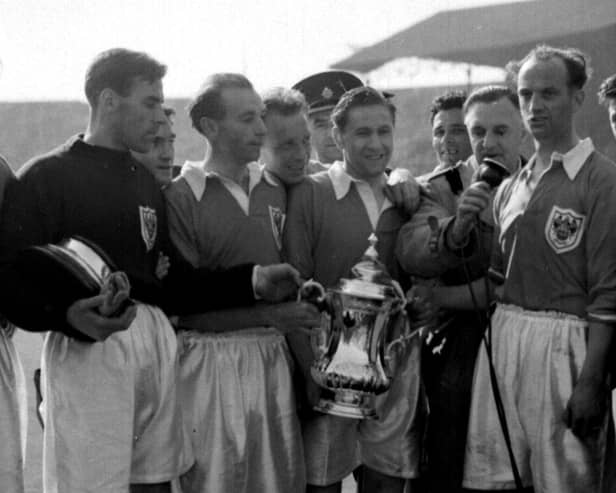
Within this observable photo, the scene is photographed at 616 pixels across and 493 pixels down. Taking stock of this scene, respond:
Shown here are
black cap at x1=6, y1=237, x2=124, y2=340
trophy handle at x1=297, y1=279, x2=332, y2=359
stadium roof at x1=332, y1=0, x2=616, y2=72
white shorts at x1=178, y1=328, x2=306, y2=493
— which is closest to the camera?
black cap at x1=6, y1=237, x2=124, y2=340

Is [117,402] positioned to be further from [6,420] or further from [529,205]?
[529,205]

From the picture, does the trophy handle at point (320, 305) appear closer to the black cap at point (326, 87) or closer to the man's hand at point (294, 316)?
the man's hand at point (294, 316)

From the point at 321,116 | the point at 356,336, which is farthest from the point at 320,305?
the point at 321,116

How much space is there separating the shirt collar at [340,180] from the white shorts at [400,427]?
701 mm

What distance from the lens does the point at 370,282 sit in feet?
12.2

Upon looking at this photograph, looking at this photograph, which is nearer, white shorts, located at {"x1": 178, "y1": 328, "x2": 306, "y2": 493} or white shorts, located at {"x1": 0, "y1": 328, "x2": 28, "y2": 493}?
white shorts, located at {"x1": 0, "y1": 328, "x2": 28, "y2": 493}

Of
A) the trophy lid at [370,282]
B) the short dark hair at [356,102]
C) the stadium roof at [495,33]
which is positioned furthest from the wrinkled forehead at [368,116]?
the stadium roof at [495,33]

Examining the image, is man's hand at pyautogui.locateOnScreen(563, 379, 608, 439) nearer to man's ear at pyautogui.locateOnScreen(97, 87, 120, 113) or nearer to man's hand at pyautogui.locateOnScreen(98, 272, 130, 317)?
man's hand at pyautogui.locateOnScreen(98, 272, 130, 317)

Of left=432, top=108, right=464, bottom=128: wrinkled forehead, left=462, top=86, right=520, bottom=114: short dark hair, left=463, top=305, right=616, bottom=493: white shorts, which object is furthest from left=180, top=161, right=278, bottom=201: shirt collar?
left=432, top=108, right=464, bottom=128: wrinkled forehead

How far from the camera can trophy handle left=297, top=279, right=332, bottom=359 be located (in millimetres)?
3707

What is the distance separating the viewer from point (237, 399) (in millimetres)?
4023

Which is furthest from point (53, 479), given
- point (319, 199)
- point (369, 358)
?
point (319, 199)

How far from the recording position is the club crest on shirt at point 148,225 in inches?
149

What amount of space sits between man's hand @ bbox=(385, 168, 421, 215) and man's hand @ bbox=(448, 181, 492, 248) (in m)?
0.35
